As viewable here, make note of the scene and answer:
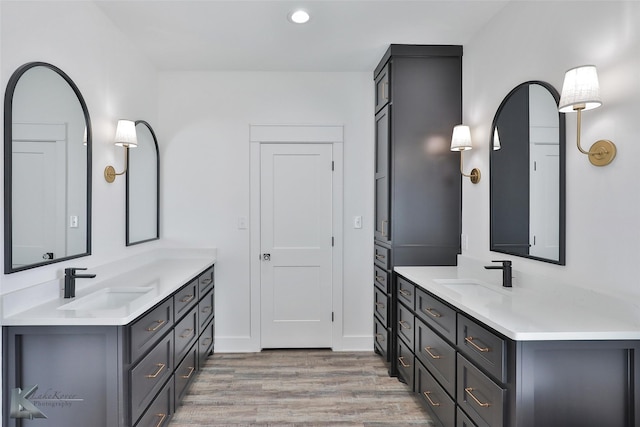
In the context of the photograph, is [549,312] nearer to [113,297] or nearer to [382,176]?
[382,176]

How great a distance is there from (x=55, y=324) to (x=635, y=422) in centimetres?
232

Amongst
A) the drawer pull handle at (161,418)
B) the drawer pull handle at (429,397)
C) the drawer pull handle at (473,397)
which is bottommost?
the drawer pull handle at (161,418)

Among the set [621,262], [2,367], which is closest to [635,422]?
[621,262]

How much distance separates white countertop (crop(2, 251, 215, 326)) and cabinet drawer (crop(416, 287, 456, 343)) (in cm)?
153

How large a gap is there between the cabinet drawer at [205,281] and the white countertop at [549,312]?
1806 mm

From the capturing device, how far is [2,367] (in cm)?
168

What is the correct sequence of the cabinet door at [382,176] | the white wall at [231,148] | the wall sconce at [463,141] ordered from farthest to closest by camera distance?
the white wall at [231,148] < the cabinet door at [382,176] < the wall sconce at [463,141]

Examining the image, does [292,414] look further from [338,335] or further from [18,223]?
[18,223]

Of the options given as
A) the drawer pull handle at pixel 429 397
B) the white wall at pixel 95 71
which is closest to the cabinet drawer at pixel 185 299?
the white wall at pixel 95 71

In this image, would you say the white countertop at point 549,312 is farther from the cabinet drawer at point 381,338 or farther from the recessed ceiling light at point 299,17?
the recessed ceiling light at point 299,17

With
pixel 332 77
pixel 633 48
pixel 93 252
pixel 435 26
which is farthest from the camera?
pixel 332 77

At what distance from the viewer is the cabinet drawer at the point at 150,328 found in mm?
1842

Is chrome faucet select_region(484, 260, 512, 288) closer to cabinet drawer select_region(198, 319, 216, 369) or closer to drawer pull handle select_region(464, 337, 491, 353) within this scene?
drawer pull handle select_region(464, 337, 491, 353)

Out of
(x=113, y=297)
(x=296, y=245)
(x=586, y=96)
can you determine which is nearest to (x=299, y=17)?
(x=586, y=96)
